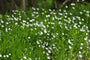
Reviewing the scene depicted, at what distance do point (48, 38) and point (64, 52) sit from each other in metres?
0.74

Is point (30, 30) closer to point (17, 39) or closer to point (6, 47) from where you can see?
point (17, 39)

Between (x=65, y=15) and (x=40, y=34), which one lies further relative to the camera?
(x=65, y=15)

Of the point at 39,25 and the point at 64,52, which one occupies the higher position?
the point at 39,25

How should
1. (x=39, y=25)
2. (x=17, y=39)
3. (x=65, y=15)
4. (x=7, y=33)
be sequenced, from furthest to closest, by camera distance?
(x=65, y=15) < (x=39, y=25) < (x=7, y=33) < (x=17, y=39)

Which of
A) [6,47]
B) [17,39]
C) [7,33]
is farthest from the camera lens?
[7,33]

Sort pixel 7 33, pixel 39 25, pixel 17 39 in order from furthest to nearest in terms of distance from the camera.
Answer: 1. pixel 39 25
2. pixel 7 33
3. pixel 17 39

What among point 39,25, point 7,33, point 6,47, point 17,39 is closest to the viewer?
point 6,47

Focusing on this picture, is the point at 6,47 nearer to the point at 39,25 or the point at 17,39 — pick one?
the point at 17,39

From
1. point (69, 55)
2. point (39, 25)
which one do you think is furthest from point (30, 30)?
point (69, 55)

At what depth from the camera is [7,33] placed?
4.52m

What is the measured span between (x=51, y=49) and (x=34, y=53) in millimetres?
528

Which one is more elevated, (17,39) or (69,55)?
(17,39)

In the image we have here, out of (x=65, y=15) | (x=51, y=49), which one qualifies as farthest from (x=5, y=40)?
(x=65, y=15)

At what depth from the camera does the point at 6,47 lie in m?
3.91
